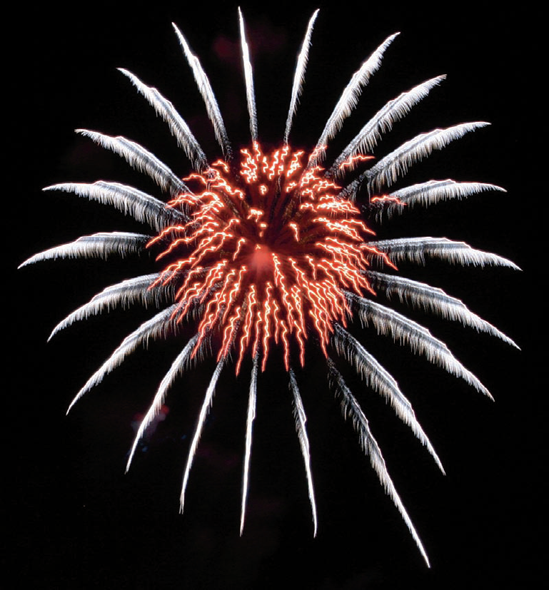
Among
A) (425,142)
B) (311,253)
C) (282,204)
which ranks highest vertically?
(425,142)

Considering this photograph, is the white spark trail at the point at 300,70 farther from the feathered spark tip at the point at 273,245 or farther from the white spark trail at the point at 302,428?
the white spark trail at the point at 302,428

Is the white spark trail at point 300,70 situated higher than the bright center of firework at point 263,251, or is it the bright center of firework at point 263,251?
the white spark trail at point 300,70

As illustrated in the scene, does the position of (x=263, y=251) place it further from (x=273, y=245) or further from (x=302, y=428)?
(x=302, y=428)

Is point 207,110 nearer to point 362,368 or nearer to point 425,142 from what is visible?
point 425,142

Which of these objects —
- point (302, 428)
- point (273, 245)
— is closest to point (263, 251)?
point (273, 245)

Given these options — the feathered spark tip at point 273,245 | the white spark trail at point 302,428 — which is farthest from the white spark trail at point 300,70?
the white spark trail at point 302,428

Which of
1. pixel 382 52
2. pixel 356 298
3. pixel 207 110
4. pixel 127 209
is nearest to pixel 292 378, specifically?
pixel 356 298
